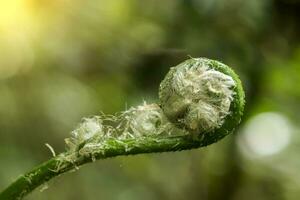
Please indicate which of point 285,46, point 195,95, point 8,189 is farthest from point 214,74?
point 285,46

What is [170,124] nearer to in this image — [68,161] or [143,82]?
[68,161]

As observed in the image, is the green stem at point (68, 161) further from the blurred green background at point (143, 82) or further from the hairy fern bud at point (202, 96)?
the blurred green background at point (143, 82)

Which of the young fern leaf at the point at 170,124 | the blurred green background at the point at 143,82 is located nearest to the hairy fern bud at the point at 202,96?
the young fern leaf at the point at 170,124

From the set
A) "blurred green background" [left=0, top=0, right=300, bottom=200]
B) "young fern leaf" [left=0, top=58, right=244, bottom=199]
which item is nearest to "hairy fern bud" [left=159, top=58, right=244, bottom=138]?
"young fern leaf" [left=0, top=58, right=244, bottom=199]

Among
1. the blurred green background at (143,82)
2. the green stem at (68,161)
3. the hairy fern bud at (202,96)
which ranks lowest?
the blurred green background at (143,82)

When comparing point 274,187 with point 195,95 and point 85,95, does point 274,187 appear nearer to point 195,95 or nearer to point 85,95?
point 85,95
